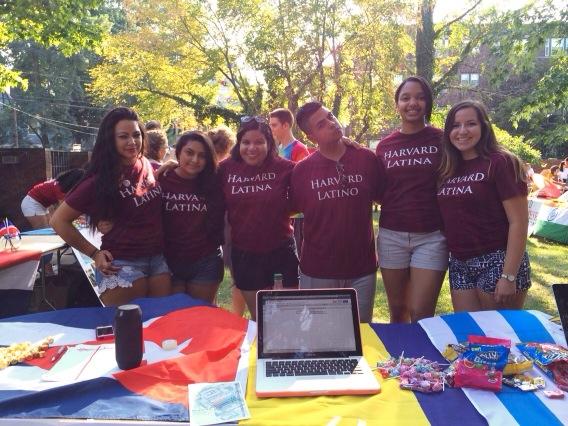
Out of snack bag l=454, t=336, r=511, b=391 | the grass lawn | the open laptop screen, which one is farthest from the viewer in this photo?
the grass lawn

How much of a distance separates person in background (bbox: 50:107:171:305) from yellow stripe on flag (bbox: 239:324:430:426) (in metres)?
1.29

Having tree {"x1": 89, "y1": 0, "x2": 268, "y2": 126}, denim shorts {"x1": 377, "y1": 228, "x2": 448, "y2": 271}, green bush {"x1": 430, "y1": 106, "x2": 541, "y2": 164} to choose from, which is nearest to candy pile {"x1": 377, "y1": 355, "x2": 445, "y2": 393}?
denim shorts {"x1": 377, "y1": 228, "x2": 448, "y2": 271}

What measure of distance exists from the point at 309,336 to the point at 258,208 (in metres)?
1.16

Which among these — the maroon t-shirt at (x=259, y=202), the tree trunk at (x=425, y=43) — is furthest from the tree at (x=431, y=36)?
the maroon t-shirt at (x=259, y=202)

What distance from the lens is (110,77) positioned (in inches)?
641

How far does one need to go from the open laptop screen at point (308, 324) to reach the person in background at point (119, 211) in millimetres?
1110

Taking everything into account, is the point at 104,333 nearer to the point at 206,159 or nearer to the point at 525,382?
the point at 206,159

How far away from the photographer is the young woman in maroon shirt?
2725mm

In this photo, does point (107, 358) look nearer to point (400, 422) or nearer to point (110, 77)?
point (400, 422)

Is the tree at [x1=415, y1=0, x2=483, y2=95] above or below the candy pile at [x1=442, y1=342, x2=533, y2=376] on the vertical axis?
above

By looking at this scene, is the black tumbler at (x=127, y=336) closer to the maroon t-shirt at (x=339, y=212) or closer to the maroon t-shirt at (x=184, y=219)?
the maroon t-shirt at (x=184, y=219)

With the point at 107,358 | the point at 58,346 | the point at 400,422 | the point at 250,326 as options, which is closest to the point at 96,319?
the point at 58,346

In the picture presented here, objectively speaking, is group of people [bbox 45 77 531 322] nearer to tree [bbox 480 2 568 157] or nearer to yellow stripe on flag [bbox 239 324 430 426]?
yellow stripe on flag [bbox 239 324 430 426]

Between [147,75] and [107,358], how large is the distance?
16.4m
